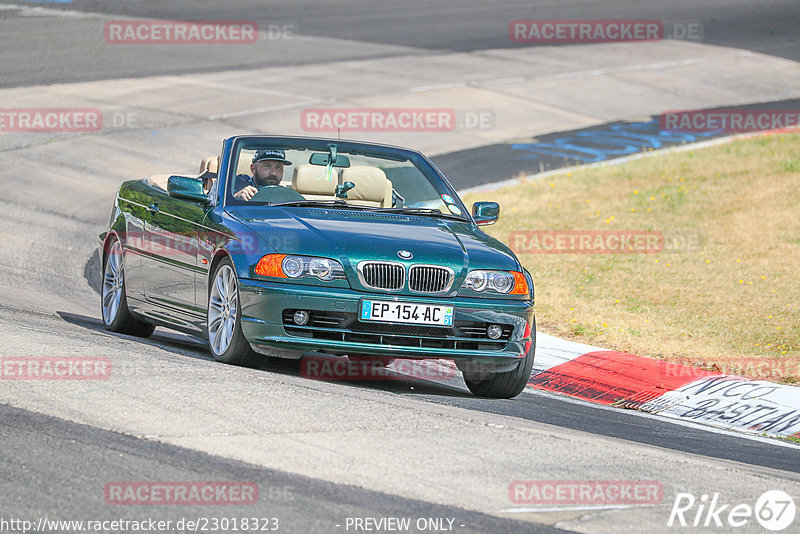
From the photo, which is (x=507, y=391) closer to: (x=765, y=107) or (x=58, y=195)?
(x=58, y=195)

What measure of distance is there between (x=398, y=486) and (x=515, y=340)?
2.76 meters

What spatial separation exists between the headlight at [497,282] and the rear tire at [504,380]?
0.36 meters

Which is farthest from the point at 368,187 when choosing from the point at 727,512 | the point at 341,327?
the point at 727,512

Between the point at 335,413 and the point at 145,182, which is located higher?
the point at 145,182

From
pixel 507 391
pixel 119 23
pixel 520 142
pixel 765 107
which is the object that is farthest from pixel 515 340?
pixel 119 23

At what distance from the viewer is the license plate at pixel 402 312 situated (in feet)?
25.6

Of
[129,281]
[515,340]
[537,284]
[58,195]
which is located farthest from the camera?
[58,195]

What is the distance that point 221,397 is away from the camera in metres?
6.81

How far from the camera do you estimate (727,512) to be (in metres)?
5.66

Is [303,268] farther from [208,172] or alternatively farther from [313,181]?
[208,172]

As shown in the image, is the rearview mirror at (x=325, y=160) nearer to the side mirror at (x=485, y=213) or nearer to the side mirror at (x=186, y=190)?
the side mirror at (x=186, y=190)

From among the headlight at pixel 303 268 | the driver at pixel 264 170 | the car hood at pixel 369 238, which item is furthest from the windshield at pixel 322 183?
the headlight at pixel 303 268

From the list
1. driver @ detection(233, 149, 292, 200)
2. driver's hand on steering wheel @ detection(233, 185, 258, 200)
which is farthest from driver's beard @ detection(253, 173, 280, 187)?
driver's hand on steering wheel @ detection(233, 185, 258, 200)

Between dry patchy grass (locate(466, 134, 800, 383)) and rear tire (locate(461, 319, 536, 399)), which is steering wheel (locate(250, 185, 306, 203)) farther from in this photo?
dry patchy grass (locate(466, 134, 800, 383))
